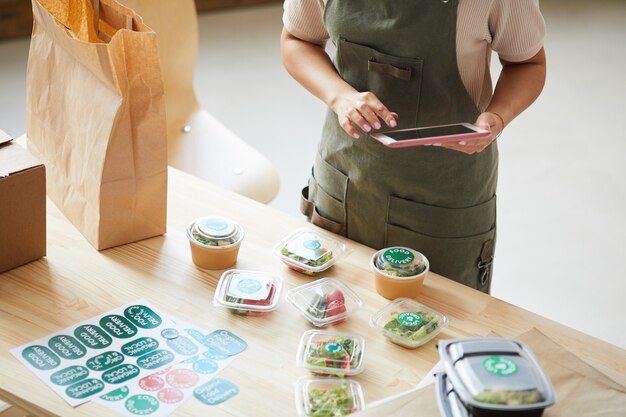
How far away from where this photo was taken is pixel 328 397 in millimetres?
1307

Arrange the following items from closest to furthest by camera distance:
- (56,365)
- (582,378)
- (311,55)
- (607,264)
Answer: (582,378)
(56,365)
(311,55)
(607,264)

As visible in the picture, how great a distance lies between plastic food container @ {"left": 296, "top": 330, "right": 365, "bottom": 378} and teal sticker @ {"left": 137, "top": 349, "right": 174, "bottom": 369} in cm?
21

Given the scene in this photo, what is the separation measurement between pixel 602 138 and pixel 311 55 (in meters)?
2.89

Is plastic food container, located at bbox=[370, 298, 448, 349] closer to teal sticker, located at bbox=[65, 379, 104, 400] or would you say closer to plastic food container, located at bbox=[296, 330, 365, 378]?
plastic food container, located at bbox=[296, 330, 365, 378]

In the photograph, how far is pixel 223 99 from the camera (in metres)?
4.36

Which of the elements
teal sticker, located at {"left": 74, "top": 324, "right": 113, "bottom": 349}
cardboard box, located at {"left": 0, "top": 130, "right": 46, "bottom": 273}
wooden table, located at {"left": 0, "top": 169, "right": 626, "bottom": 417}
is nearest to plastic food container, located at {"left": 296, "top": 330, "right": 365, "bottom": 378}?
wooden table, located at {"left": 0, "top": 169, "right": 626, "bottom": 417}

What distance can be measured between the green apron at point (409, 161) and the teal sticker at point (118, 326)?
55 centimetres

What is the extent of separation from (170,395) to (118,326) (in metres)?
0.21

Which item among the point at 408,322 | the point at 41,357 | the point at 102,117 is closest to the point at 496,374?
the point at 408,322

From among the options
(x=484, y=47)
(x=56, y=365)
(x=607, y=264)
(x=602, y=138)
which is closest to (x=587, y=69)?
(x=602, y=138)

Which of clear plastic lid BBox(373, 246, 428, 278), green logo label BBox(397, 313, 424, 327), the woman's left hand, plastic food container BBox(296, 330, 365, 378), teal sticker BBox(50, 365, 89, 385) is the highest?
the woman's left hand

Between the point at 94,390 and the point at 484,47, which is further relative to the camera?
the point at 484,47

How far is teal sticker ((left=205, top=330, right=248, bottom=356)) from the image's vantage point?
4.66ft

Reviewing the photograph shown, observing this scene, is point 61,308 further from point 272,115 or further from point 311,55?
point 272,115
